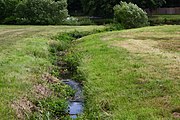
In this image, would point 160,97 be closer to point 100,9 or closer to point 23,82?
point 23,82

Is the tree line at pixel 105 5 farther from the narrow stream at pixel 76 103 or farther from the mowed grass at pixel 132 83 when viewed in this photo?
the narrow stream at pixel 76 103

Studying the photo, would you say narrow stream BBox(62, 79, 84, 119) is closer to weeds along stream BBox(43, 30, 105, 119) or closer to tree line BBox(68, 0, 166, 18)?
weeds along stream BBox(43, 30, 105, 119)

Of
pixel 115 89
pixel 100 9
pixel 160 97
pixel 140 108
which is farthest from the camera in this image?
pixel 100 9

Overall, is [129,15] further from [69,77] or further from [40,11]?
[69,77]

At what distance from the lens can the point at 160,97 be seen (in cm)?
910

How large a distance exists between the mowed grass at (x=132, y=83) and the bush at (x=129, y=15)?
16.8 meters

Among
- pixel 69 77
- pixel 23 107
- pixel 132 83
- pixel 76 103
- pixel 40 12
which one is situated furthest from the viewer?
pixel 40 12

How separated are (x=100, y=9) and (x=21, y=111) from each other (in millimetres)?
51180

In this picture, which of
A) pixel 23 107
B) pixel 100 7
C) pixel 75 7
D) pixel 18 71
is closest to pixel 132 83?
pixel 23 107

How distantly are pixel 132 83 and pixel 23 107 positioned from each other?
11.0 ft

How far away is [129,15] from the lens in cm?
3400

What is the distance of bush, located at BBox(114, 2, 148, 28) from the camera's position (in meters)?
34.1

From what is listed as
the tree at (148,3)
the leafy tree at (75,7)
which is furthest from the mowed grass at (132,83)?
the leafy tree at (75,7)

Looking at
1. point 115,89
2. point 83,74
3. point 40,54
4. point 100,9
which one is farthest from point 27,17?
point 115,89
